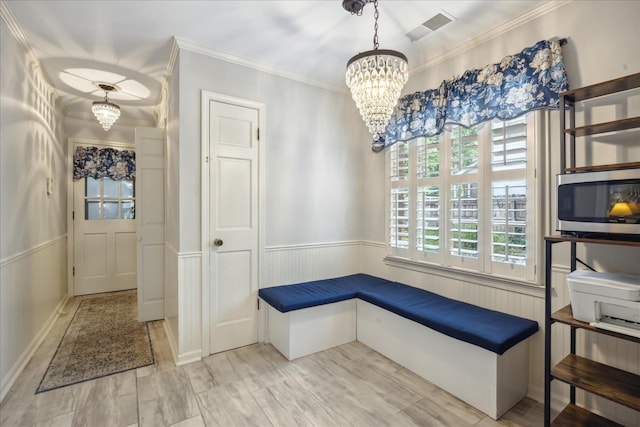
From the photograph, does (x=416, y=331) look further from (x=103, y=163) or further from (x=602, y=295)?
(x=103, y=163)

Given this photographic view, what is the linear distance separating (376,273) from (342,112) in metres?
1.87

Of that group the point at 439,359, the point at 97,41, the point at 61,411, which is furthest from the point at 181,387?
the point at 97,41

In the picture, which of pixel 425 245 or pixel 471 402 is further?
pixel 425 245

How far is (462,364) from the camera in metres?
Result: 2.02

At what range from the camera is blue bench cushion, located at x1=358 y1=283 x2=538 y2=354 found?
6.11ft

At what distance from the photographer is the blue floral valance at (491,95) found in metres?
1.94

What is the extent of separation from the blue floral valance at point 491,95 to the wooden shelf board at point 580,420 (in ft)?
5.98

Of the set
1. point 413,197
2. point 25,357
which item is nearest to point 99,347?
point 25,357

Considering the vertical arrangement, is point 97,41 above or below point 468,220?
above

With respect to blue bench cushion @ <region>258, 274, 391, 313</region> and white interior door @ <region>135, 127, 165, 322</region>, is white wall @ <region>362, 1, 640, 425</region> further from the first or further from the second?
white interior door @ <region>135, 127, 165, 322</region>

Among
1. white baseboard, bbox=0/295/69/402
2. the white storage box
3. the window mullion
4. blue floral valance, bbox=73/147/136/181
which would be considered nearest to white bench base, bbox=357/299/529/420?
the white storage box

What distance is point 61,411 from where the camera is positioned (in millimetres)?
1908

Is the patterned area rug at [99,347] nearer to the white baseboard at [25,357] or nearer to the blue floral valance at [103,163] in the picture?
the white baseboard at [25,357]

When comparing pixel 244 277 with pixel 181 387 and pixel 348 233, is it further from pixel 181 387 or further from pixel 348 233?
pixel 348 233
